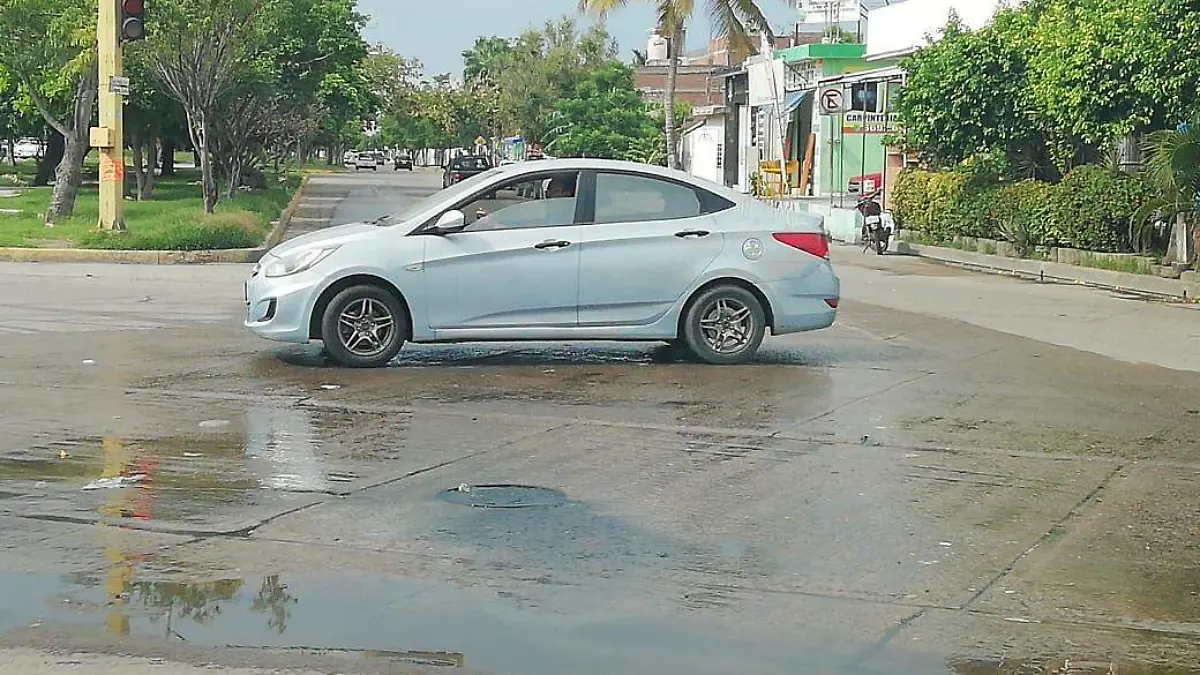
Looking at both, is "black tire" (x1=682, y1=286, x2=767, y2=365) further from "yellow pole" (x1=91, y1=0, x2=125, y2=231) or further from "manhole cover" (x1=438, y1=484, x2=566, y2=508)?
"yellow pole" (x1=91, y1=0, x2=125, y2=231)

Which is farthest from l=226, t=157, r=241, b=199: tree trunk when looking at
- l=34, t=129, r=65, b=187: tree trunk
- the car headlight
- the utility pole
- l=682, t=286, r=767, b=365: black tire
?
l=682, t=286, r=767, b=365: black tire

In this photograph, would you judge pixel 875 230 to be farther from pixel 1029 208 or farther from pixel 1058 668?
pixel 1058 668

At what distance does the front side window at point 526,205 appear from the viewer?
12539 millimetres

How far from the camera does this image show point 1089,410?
11.2 metres

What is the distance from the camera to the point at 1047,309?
19.2 metres

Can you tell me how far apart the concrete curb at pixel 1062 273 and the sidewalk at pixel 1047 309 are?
18.2 inches

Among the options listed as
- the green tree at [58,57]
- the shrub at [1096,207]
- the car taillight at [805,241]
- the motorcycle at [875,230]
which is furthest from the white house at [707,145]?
the car taillight at [805,241]

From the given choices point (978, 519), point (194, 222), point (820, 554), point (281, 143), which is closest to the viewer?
point (820, 554)

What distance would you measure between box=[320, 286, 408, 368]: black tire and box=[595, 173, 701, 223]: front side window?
1.79m

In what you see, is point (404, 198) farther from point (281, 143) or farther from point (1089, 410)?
point (1089, 410)

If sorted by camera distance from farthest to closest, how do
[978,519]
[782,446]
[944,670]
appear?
[782,446], [978,519], [944,670]

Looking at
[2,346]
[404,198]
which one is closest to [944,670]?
[2,346]

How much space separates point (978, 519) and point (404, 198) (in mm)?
48129

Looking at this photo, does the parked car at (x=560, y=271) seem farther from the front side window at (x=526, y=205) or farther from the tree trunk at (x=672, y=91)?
the tree trunk at (x=672, y=91)
